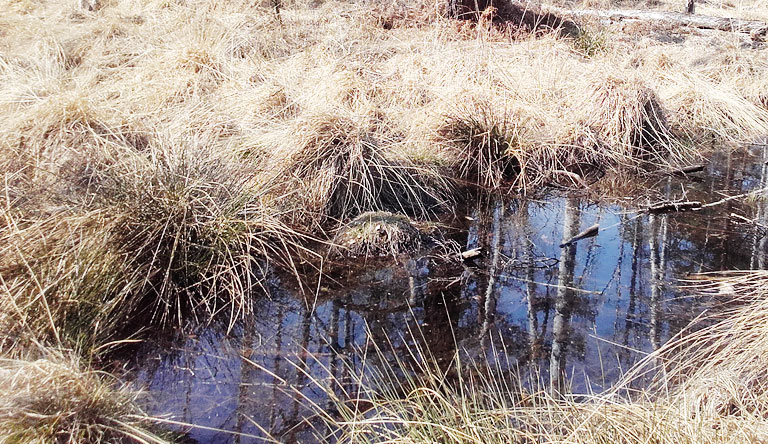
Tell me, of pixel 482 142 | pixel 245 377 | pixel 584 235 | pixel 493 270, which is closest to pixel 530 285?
pixel 493 270

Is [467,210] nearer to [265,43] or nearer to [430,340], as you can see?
[430,340]

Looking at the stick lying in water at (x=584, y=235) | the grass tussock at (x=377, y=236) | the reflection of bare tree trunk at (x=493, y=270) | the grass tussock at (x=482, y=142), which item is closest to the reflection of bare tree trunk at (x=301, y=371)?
the grass tussock at (x=377, y=236)

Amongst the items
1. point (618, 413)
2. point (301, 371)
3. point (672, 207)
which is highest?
point (618, 413)

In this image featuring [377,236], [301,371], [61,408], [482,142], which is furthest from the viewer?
[482,142]

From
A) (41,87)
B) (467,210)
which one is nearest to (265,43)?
(41,87)

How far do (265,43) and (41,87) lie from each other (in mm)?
2761

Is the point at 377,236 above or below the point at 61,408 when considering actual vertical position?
below

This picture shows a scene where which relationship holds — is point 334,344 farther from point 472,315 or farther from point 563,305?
point 563,305

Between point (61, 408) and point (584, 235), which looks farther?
point (584, 235)

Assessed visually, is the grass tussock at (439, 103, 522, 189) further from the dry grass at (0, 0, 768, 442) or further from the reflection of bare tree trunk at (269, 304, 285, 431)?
the reflection of bare tree trunk at (269, 304, 285, 431)

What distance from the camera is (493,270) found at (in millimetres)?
4234

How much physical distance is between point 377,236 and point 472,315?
971mm

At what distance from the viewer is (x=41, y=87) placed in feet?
17.4

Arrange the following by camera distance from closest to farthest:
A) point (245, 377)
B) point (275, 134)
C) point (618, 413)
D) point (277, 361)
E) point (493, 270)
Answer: point (618, 413) < point (245, 377) < point (277, 361) < point (493, 270) < point (275, 134)
